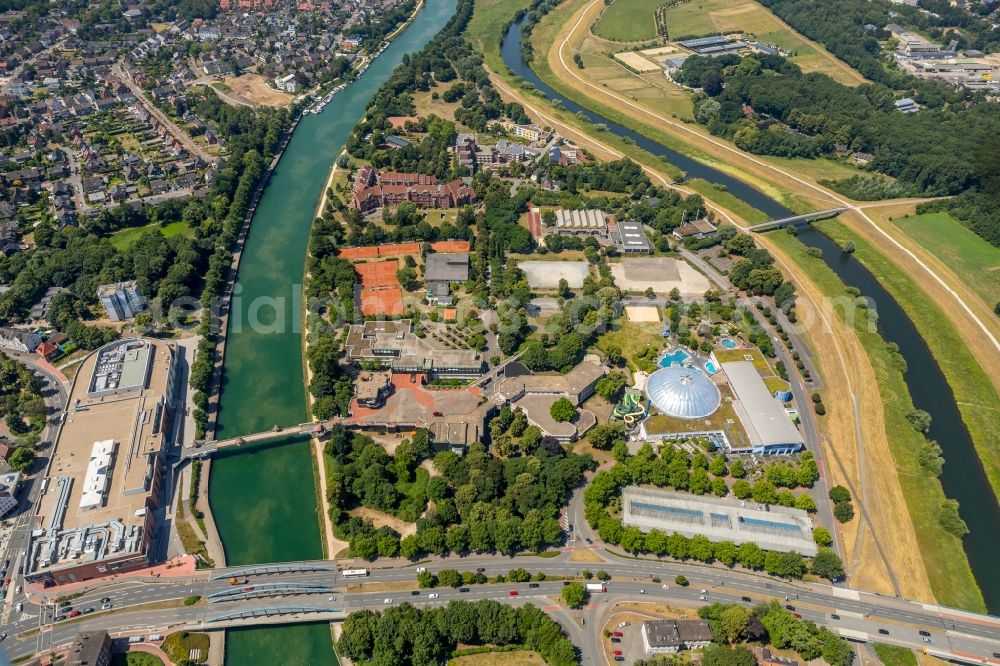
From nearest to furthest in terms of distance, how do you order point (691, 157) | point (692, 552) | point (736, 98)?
1. point (692, 552)
2. point (691, 157)
3. point (736, 98)

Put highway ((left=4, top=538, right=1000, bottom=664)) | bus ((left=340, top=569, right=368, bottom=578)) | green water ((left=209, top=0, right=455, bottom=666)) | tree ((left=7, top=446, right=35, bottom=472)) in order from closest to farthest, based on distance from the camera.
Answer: highway ((left=4, top=538, right=1000, bottom=664)) → green water ((left=209, top=0, right=455, bottom=666)) → bus ((left=340, top=569, right=368, bottom=578)) → tree ((left=7, top=446, right=35, bottom=472))

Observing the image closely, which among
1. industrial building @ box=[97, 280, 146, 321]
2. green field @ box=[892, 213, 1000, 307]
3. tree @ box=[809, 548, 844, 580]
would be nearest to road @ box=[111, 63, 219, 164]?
→ industrial building @ box=[97, 280, 146, 321]

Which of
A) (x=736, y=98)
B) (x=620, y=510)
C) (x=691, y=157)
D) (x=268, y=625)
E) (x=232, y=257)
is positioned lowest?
(x=268, y=625)

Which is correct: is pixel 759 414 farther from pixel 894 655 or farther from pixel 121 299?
pixel 121 299

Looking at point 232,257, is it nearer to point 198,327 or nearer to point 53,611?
point 198,327

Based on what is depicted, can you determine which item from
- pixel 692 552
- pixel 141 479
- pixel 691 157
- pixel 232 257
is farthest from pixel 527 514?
pixel 691 157

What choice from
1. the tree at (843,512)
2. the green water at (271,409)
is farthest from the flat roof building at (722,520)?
the green water at (271,409)

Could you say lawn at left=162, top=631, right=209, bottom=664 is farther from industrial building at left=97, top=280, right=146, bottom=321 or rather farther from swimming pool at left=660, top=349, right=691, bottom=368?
swimming pool at left=660, top=349, right=691, bottom=368
